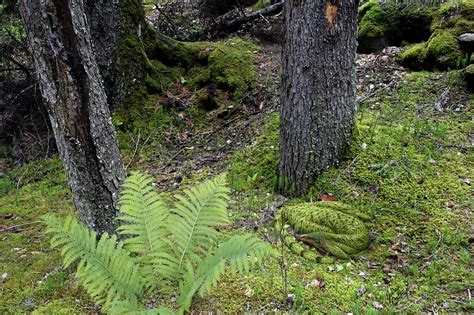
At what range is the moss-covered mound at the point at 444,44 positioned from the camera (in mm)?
5691

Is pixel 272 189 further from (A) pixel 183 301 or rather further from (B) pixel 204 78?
(B) pixel 204 78

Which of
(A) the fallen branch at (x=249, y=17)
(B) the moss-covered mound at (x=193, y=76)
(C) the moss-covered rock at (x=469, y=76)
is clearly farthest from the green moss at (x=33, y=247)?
(C) the moss-covered rock at (x=469, y=76)

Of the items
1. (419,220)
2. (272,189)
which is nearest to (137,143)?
(272,189)

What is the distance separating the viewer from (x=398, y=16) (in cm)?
679

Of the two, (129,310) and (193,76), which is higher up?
(193,76)

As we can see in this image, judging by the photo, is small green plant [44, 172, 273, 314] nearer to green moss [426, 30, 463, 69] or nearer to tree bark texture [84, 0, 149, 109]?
tree bark texture [84, 0, 149, 109]

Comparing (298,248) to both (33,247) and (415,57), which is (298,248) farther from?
(415,57)

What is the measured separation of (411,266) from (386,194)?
0.88m

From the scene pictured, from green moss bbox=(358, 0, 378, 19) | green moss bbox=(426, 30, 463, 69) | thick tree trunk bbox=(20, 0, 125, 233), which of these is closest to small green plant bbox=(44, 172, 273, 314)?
thick tree trunk bbox=(20, 0, 125, 233)

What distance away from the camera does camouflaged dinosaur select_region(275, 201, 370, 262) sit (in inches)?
137

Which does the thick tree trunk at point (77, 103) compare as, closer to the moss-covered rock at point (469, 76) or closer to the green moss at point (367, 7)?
the moss-covered rock at point (469, 76)

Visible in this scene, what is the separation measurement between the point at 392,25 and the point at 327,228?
15.8 ft

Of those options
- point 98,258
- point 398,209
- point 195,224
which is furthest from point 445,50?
point 98,258

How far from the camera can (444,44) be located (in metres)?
5.79
